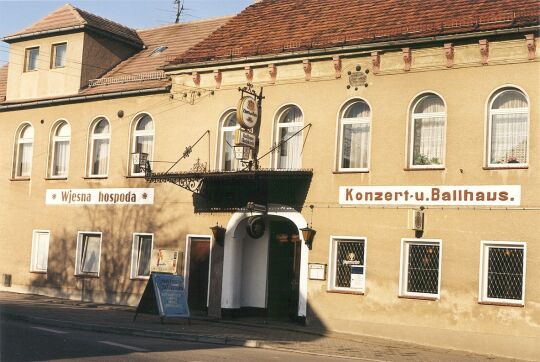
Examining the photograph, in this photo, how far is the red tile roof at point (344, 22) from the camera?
61.3 ft

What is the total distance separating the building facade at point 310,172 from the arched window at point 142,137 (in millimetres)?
98

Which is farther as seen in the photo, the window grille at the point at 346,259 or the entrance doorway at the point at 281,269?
the entrance doorway at the point at 281,269

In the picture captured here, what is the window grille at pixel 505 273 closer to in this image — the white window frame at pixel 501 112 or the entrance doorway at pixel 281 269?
the white window frame at pixel 501 112

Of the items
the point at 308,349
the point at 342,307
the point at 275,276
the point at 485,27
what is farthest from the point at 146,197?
the point at 485,27

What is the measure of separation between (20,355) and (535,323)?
10518mm

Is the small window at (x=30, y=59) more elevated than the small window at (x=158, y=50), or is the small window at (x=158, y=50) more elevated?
the small window at (x=158, y=50)

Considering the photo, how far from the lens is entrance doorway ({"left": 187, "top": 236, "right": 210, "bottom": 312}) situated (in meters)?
23.2

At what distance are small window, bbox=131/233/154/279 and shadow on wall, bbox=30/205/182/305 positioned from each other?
153 millimetres

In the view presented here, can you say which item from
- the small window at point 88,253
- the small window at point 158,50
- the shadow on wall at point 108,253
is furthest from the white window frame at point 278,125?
the small window at point 158,50

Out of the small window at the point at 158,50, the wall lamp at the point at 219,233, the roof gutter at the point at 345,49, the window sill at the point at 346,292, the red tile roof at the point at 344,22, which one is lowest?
the window sill at the point at 346,292

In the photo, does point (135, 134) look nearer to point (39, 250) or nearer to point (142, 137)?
point (142, 137)

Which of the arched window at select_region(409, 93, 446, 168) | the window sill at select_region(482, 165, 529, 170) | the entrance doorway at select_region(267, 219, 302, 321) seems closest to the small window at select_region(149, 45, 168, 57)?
the entrance doorway at select_region(267, 219, 302, 321)

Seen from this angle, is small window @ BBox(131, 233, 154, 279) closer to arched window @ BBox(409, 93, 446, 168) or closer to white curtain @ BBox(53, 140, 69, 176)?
white curtain @ BBox(53, 140, 69, 176)

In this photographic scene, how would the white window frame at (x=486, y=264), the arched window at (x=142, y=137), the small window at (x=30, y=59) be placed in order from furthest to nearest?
the small window at (x=30, y=59) → the arched window at (x=142, y=137) → the white window frame at (x=486, y=264)
